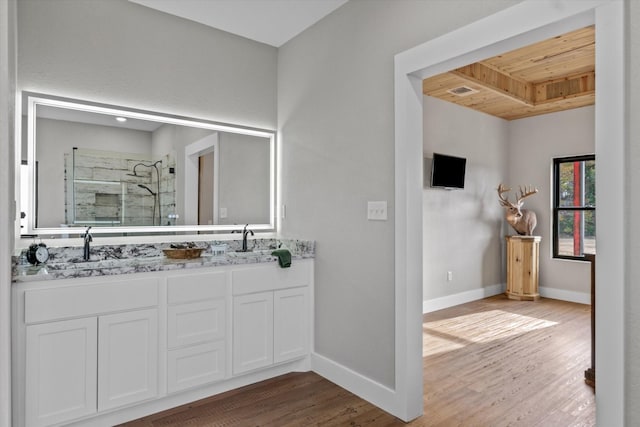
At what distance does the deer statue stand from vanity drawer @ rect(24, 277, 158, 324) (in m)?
4.81

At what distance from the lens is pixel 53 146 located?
98.2 inches

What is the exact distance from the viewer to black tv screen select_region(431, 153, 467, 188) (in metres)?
4.70

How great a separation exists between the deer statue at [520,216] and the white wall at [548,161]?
7.9 inches

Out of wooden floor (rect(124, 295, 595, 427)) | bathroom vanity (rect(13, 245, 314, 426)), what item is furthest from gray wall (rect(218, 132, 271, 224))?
wooden floor (rect(124, 295, 595, 427))

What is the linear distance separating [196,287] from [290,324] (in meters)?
0.80

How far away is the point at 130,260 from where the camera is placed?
2.49m

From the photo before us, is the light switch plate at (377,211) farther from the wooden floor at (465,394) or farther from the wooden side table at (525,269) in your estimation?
the wooden side table at (525,269)

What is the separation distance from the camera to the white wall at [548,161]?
512 cm

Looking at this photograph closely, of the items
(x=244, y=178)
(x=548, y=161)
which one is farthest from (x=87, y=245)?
(x=548, y=161)

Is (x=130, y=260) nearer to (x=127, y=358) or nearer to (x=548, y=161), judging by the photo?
(x=127, y=358)

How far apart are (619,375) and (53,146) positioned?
320 centimetres

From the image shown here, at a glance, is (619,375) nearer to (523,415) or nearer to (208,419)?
(523,415)

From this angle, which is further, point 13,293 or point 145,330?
point 145,330

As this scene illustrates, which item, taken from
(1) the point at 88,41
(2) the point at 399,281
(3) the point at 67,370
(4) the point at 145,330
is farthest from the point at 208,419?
(1) the point at 88,41
